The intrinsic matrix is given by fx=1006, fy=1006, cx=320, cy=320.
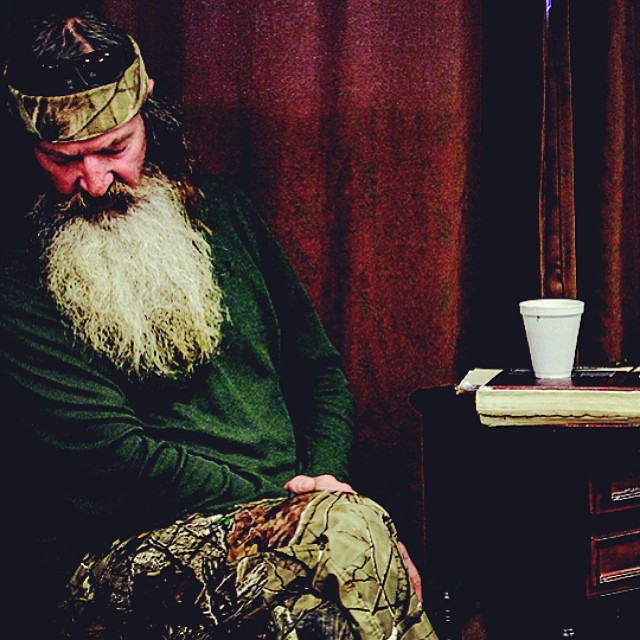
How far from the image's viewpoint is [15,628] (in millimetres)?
1650

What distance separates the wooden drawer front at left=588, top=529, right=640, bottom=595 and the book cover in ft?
0.58

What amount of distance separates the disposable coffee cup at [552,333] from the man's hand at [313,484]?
391 mm

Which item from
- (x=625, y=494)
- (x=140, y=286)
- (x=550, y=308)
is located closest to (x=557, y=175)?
(x=550, y=308)

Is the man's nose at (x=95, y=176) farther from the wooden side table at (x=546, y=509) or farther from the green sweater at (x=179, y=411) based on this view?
the wooden side table at (x=546, y=509)

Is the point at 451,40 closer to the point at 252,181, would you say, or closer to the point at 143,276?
the point at 252,181

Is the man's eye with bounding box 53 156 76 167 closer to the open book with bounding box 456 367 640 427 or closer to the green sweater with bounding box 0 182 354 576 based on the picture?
the green sweater with bounding box 0 182 354 576

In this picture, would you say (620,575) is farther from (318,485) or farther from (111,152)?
(111,152)

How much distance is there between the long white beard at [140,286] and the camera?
164 cm

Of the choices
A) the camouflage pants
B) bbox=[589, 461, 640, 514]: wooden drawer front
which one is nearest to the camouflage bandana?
the camouflage pants

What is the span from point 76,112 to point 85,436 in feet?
1.72

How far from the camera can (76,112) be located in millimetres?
1634

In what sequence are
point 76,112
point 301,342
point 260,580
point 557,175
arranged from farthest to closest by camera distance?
point 557,175 < point 301,342 < point 76,112 < point 260,580

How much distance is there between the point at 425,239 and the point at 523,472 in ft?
2.53

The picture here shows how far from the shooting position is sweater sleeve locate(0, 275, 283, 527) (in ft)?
5.13
